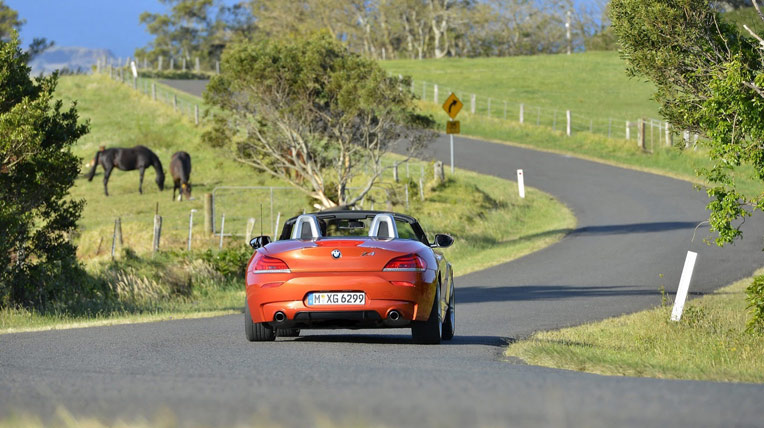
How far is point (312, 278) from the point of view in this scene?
11344mm

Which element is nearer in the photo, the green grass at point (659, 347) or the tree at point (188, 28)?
the green grass at point (659, 347)

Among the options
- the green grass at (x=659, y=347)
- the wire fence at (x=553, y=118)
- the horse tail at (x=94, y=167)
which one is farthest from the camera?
the wire fence at (x=553, y=118)

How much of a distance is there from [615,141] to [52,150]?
41.8m

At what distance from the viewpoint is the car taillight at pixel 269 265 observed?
1148 cm

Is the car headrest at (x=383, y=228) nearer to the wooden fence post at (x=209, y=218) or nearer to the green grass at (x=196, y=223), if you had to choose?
the green grass at (x=196, y=223)

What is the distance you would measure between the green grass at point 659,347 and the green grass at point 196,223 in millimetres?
6878

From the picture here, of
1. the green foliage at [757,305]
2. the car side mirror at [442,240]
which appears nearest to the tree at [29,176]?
the car side mirror at [442,240]

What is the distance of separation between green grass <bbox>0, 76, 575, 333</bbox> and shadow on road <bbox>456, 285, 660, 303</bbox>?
4018 mm

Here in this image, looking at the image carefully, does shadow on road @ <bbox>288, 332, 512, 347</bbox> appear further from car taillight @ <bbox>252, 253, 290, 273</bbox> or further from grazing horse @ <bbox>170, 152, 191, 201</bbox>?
grazing horse @ <bbox>170, 152, 191, 201</bbox>

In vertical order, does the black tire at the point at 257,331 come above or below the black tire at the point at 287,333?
above

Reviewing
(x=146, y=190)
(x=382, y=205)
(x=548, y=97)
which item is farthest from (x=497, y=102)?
(x=382, y=205)

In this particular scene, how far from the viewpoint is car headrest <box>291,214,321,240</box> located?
12.0 metres

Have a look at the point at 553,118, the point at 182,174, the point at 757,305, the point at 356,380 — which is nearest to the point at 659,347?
the point at 757,305

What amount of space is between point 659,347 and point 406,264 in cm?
304
